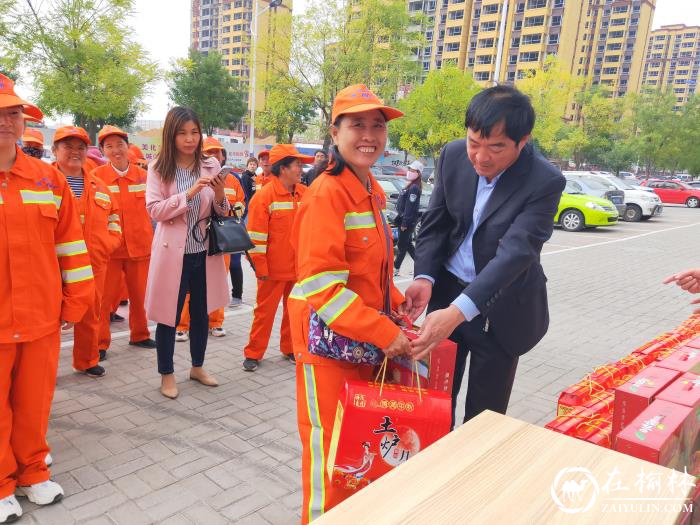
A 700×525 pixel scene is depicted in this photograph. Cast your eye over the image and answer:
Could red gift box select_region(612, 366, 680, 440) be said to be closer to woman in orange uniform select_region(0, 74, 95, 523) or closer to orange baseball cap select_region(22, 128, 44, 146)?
woman in orange uniform select_region(0, 74, 95, 523)

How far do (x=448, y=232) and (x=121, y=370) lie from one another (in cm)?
329

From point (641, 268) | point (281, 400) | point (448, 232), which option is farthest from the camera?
point (641, 268)

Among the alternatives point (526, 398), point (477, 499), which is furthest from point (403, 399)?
point (526, 398)

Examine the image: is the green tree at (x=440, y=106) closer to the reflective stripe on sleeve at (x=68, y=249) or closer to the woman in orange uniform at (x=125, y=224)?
the woman in orange uniform at (x=125, y=224)

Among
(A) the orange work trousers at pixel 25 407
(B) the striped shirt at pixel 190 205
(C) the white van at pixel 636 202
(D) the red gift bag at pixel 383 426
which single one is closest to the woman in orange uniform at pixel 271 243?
(B) the striped shirt at pixel 190 205

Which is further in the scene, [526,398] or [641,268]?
[641,268]

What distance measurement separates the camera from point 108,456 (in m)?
3.04

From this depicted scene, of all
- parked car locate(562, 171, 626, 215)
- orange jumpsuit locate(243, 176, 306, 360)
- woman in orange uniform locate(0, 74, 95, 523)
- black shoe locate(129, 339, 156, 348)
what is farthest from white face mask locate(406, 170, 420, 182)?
parked car locate(562, 171, 626, 215)

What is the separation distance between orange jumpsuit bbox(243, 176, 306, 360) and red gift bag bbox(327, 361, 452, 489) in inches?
114

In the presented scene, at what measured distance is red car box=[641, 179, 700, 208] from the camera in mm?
29266

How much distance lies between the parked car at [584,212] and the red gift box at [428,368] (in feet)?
49.5

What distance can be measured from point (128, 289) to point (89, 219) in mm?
917

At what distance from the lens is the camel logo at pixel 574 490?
1147 millimetres

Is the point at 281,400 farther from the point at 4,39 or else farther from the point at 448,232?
the point at 4,39
